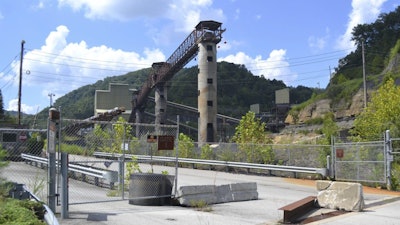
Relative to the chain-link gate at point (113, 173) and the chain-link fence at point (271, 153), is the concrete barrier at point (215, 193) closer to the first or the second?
the chain-link gate at point (113, 173)

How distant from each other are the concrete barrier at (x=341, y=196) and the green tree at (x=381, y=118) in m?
12.6

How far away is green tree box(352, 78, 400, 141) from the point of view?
2433cm

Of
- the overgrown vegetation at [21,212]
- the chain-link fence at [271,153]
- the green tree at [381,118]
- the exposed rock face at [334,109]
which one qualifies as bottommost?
the overgrown vegetation at [21,212]

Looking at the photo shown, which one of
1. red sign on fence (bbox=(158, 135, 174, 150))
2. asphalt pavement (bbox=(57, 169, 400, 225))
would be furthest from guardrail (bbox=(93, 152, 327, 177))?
asphalt pavement (bbox=(57, 169, 400, 225))

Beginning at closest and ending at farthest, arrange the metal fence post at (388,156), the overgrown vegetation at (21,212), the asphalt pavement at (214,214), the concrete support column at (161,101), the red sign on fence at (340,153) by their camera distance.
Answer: the overgrown vegetation at (21,212) → the asphalt pavement at (214,214) → the metal fence post at (388,156) → the red sign on fence at (340,153) → the concrete support column at (161,101)

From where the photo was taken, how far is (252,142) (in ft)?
100

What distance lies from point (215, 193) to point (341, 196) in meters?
3.75

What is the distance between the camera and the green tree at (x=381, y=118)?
2433 centimetres

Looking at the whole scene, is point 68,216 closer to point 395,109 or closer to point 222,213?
point 222,213

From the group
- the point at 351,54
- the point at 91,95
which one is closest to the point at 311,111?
the point at 351,54

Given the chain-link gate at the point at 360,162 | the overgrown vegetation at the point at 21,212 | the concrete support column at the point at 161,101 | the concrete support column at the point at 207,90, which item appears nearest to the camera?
the overgrown vegetation at the point at 21,212

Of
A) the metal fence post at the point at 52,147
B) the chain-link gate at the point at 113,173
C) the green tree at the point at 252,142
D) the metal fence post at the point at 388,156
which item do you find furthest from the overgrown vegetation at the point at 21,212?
the green tree at the point at 252,142

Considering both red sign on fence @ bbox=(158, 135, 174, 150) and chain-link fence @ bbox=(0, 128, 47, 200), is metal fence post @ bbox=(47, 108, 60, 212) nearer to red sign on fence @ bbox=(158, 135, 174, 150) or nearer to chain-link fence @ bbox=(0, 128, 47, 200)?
red sign on fence @ bbox=(158, 135, 174, 150)

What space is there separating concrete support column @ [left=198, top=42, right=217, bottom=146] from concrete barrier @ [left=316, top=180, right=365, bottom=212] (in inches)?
1768
